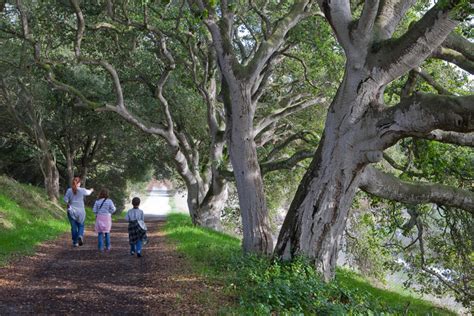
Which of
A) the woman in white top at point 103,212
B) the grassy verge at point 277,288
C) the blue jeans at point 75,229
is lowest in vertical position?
the grassy verge at point 277,288

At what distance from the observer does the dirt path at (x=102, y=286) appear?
7.51 meters

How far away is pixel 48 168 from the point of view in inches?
1058

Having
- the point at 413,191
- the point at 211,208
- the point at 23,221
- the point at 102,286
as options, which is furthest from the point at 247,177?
the point at 23,221

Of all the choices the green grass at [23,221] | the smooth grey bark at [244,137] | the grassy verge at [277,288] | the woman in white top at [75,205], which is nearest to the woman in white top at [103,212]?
the woman in white top at [75,205]

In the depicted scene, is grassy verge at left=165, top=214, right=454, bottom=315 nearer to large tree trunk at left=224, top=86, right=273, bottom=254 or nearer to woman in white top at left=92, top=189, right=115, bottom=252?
large tree trunk at left=224, top=86, right=273, bottom=254

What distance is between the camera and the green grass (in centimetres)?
1290

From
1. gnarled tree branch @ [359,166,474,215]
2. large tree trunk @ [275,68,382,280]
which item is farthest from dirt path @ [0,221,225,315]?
gnarled tree branch @ [359,166,474,215]

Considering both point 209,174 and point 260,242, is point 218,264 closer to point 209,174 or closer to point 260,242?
point 260,242

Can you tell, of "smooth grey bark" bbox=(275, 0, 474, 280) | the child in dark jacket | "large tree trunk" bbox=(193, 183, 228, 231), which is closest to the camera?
"smooth grey bark" bbox=(275, 0, 474, 280)

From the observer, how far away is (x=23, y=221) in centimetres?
1769

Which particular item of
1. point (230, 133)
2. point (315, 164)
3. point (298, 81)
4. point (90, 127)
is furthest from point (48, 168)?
point (315, 164)

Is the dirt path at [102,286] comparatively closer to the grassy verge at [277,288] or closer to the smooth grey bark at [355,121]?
the grassy verge at [277,288]

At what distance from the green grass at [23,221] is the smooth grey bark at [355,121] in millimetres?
6186

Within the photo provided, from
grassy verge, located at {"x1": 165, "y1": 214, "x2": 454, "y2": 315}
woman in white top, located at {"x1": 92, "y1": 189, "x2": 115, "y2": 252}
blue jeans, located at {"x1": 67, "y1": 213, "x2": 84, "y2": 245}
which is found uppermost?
woman in white top, located at {"x1": 92, "y1": 189, "x2": 115, "y2": 252}
